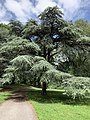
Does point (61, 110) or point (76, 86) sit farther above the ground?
point (76, 86)

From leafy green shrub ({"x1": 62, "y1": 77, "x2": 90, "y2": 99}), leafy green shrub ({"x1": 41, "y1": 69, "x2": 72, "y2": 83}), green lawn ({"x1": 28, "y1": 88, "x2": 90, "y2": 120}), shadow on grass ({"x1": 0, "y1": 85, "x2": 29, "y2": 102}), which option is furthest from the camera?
shadow on grass ({"x1": 0, "y1": 85, "x2": 29, "y2": 102})

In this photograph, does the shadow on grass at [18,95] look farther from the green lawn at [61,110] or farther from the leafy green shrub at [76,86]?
the leafy green shrub at [76,86]

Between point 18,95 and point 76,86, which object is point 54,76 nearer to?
point 76,86

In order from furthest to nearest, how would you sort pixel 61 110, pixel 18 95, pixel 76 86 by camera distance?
pixel 18 95 → pixel 76 86 → pixel 61 110

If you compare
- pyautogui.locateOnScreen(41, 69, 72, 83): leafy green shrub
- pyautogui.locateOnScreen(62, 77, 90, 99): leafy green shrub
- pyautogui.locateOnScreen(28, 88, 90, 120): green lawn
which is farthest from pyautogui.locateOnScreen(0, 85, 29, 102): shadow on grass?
pyautogui.locateOnScreen(62, 77, 90, 99): leafy green shrub

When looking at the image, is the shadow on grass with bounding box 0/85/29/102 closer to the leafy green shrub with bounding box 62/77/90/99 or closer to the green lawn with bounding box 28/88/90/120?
the green lawn with bounding box 28/88/90/120

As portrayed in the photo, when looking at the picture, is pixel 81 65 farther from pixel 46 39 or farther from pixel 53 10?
pixel 53 10

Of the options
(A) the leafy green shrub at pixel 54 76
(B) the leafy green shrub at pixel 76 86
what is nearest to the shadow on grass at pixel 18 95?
(A) the leafy green shrub at pixel 54 76

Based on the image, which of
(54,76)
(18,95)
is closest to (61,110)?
(54,76)

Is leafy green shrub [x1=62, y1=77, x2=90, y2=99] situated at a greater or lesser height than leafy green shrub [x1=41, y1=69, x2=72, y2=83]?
lesser

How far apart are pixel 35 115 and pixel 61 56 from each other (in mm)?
11653

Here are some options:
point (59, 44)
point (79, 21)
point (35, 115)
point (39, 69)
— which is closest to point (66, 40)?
point (59, 44)

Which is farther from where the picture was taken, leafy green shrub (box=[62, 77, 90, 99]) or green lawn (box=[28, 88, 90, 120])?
leafy green shrub (box=[62, 77, 90, 99])

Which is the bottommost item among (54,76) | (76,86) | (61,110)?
(61,110)
